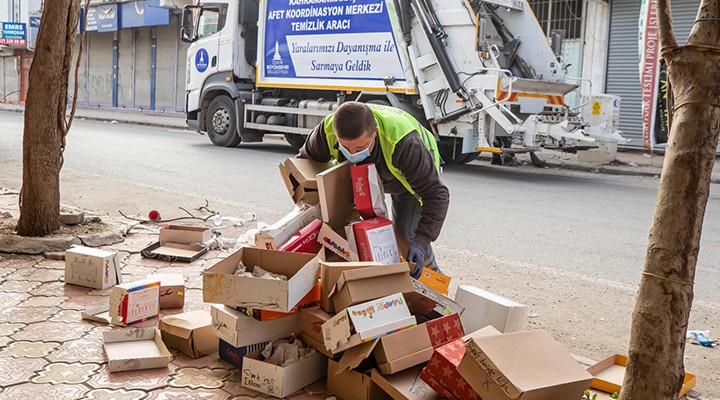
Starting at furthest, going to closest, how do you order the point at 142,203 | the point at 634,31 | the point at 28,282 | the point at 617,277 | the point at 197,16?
the point at 634,31, the point at 197,16, the point at 142,203, the point at 617,277, the point at 28,282

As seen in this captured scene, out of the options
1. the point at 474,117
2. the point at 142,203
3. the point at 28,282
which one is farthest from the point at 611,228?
the point at 28,282

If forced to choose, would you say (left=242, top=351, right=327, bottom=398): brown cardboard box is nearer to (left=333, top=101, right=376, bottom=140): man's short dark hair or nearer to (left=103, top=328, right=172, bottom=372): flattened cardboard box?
(left=103, top=328, right=172, bottom=372): flattened cardboard box

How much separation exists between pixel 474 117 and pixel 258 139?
17.5 feet

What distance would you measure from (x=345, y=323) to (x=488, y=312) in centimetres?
86

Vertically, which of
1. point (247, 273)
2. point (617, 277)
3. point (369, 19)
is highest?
point (369, 19)

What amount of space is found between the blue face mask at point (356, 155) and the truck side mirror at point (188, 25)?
11164 mm

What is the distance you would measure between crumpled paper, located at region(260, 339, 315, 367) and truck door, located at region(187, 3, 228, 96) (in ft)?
38.8

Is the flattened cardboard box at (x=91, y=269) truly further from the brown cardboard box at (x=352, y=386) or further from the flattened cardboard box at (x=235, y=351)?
the brown cardboard box at (x=352, y=386)

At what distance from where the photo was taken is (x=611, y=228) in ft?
24.4

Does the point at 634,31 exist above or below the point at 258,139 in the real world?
above

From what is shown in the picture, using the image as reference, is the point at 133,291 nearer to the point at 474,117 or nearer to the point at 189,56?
the point at 474,117

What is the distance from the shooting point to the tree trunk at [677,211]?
2.43 m

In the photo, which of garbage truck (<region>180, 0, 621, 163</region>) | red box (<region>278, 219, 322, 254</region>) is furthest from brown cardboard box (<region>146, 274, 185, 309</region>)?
garbage truck (<region>180, 0, 621, 163</region>)

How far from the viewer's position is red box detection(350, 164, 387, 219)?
3854 mm
